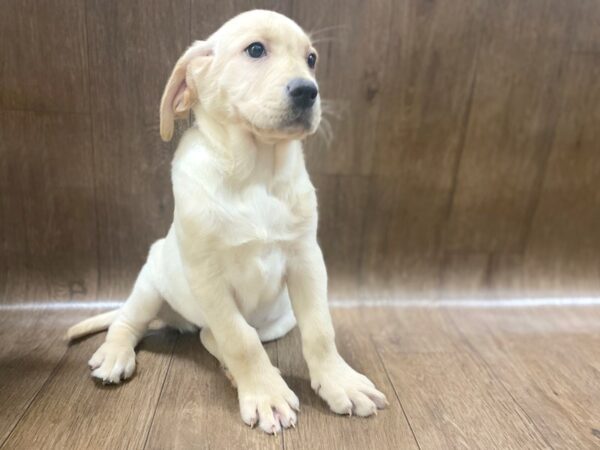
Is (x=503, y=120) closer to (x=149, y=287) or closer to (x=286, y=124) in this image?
(x=286, y=124)

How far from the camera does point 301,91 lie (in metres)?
1.08

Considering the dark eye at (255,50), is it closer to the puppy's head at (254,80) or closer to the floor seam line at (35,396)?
the puppy's head at (254,80)

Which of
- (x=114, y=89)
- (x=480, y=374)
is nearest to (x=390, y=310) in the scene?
(x=480, y=374)

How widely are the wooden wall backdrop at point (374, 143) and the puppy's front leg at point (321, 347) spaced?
503mm

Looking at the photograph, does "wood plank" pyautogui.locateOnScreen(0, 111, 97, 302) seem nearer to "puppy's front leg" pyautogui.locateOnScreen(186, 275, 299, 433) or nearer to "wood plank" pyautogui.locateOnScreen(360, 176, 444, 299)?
"puppy's front leg" pyautogui.locateOnScreen(186, 275, 299, 433)

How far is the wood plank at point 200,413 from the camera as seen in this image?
1.09m

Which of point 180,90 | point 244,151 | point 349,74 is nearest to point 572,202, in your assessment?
point 349,74

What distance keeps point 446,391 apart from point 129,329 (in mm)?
855

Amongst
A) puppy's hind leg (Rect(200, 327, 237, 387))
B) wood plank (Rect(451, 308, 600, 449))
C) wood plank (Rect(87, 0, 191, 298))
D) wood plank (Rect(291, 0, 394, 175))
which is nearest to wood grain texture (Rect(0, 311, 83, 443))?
wood plank (Rect(87, 0, 191, 298))

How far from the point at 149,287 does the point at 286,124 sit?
2.09 ft

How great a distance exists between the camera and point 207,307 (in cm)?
120

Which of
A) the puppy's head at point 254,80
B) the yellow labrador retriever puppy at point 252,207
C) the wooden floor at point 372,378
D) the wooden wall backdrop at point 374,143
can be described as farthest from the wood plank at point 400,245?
the puppy's head at point 254,80

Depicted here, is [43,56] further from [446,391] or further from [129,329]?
[446,391]

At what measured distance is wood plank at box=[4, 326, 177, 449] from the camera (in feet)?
3.57
